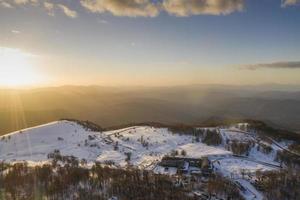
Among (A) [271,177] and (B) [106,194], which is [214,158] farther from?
(B) [106,194]

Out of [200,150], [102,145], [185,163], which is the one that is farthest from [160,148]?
[102,145]

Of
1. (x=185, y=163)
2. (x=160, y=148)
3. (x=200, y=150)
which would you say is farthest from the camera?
(x=160, y=148)

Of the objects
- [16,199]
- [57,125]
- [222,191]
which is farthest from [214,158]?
[57,125]

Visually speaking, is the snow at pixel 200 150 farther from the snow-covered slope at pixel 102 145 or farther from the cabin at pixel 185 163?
the cabin at pixel 185 163

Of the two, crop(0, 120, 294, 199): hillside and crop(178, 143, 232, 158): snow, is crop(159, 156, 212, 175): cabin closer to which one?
crop(0, 120, 294, 199): hillside

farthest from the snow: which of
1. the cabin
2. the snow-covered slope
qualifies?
the cabin

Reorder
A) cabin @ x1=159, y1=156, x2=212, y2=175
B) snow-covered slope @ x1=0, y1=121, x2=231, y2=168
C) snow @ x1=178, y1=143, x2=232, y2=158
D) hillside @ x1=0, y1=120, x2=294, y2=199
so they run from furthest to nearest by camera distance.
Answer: snow-covered slope @ x1=0, y1=121, x2=231, y2=168
snow @ x1=178, y1=143, x2=232, y2=158
hillside @ x1=0, y1=120, x2=294, y2=199
cabin @ x1=159, y1=156, x2=212, y2=175

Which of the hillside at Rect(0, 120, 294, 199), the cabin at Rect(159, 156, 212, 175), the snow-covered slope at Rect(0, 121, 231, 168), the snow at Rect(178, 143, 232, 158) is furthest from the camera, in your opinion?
the snow-covered slope at Rect(0, 121, 231, 168)

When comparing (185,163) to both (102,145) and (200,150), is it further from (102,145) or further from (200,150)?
(102,145)

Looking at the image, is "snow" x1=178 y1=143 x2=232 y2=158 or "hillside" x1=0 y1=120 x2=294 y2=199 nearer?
"hillside" x1=0 y1=120 x2=294 y2=199

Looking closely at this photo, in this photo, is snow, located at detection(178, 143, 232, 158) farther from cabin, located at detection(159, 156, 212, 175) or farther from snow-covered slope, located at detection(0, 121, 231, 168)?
cabin, located at detection(159, 156, 212, 175)

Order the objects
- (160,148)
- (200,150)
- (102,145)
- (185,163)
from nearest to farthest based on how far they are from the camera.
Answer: (185,163) < (200,150) < (160,148) < (102,145)
